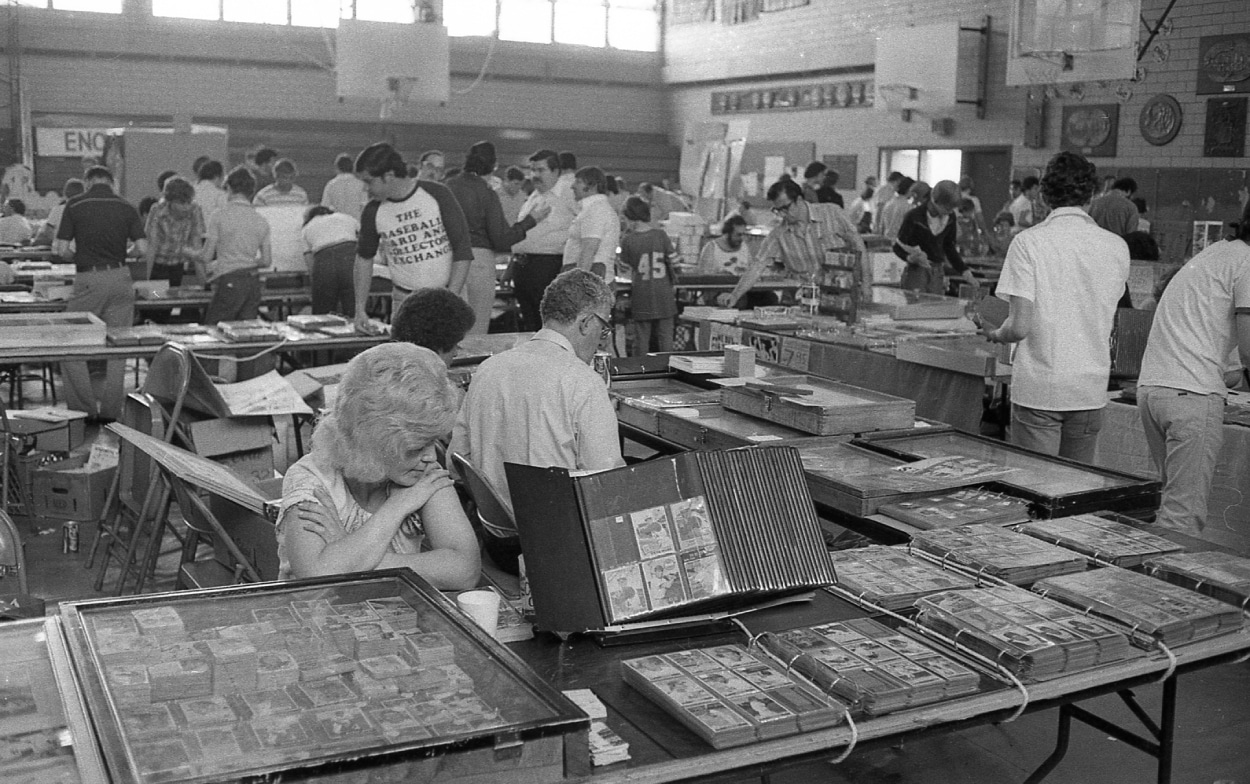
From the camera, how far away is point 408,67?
1141 centimetres

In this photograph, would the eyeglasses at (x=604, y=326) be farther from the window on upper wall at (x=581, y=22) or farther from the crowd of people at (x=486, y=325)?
the window on upper wall at (x=581, y=22)

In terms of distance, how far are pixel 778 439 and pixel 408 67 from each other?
8.57 meters

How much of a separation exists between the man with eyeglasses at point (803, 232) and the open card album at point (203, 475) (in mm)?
4458

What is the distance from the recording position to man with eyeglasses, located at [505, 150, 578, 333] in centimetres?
919

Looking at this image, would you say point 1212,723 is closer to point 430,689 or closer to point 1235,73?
point 430,689

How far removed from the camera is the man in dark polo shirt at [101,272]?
288 inches

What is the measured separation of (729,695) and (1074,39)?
25.8ft

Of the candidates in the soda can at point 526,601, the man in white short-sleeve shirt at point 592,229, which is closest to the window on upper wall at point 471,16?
the man in white short-sleeve shirt at point 592,229

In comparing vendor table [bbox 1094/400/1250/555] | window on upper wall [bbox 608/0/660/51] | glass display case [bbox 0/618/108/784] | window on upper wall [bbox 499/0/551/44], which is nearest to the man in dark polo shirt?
vendor table [bbox 1094/400/1250/555]

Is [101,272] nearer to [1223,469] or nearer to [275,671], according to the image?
[1223,469]

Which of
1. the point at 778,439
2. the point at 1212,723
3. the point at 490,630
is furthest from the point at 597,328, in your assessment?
the point at 1212,723

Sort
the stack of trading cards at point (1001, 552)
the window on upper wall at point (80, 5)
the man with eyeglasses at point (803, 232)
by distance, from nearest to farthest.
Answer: the stack of trading cards at point (1001, 552) < the man with eyeglasses at point (803, 232) < the window on upper wall at point (80, 5)

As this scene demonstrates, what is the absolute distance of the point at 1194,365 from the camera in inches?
157

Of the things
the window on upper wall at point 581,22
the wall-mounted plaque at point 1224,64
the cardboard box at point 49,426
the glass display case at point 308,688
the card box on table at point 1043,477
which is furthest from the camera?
the window on upper wall at point 581,22
